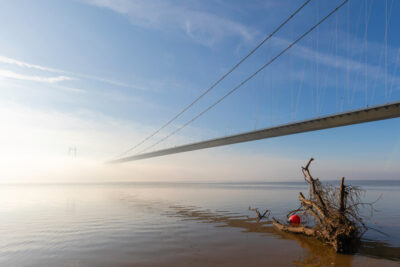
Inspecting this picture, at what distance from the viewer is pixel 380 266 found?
714 cm

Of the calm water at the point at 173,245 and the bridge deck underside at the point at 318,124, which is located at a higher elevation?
the bridge deck underside at the point at 318,124

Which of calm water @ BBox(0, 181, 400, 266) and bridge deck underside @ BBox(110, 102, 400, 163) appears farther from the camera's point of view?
bridge deck underside @ BBox(110, 102, 400, 163)

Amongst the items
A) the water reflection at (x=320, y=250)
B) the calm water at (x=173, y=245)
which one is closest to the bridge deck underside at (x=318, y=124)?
the calm water at (x=173, y=245)

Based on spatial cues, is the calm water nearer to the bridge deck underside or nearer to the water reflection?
the water reflection

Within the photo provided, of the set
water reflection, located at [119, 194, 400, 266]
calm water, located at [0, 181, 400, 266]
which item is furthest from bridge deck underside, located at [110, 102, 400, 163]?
water reflection, located at [119, 194, 400, 266]

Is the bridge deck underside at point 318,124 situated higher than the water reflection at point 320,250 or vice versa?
the bridge deck underside at point 318,124

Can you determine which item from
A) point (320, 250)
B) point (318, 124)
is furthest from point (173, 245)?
point (318, 124)

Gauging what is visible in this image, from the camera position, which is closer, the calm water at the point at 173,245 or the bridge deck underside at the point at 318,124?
the calm water at the point at 173,245

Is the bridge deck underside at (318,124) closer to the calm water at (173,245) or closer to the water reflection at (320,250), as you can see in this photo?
the calm water at (173,245)

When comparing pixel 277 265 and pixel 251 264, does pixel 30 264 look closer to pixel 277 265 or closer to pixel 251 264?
pixel 251 264

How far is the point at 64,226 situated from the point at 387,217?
17.1m

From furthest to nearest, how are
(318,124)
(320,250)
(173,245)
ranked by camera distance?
(318,124), (173,245), (320,250)

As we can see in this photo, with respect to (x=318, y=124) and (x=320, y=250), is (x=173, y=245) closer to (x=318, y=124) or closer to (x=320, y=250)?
(x=320, y=250)

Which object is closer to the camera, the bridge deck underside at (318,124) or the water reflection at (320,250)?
the water reflection at (320,250)
